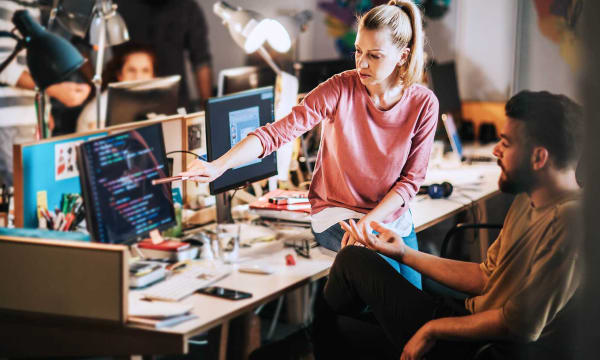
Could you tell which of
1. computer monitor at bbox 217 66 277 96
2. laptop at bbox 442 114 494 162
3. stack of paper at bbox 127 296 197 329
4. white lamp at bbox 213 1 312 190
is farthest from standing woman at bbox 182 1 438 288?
laptop at bbox 442 114 494 162

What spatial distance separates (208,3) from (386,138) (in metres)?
3.82

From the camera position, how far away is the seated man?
1827mm

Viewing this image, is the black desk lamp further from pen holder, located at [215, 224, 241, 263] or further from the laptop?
the laptop

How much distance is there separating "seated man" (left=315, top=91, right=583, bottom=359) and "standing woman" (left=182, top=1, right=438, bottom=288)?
20cm

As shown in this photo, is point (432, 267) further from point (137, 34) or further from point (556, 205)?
point (137, 34)

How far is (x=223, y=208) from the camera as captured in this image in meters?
2.76

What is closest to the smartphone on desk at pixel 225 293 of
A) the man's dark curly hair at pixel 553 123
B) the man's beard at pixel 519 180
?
the man's beard at pixel 519 180

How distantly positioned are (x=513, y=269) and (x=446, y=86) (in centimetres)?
307

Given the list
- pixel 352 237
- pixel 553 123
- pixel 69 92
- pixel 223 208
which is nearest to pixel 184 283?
pixel 352 237

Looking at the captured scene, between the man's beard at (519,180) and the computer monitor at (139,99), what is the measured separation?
5.36 feet

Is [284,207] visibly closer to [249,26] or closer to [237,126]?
[237,126]

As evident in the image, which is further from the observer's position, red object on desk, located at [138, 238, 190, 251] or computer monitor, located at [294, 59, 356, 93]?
computer monitor, located at [294, 59, 356, 93]

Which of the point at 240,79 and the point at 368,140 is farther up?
the point at 240,79

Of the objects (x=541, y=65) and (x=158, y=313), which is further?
(x=541, y=65)
